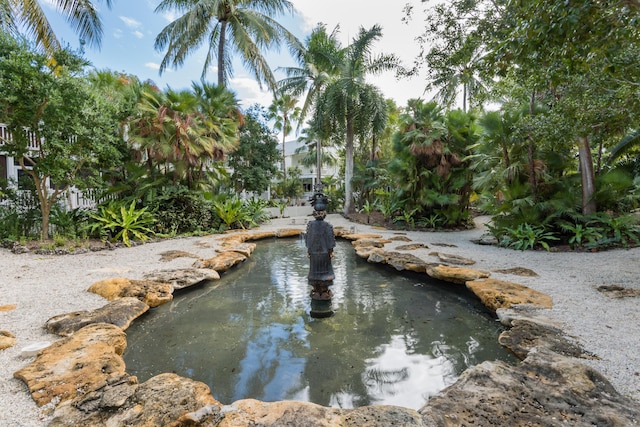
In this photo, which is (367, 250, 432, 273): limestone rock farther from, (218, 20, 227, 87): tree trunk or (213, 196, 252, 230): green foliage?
(218, 20, 227, 87): tree trunk

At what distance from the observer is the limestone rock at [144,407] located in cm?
203

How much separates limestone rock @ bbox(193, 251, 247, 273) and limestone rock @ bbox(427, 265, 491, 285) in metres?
4.20

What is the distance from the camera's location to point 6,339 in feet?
10.4

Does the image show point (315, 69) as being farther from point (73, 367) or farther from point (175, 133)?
point (73, 367)

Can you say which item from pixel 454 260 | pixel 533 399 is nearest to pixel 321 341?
pixel 533 399

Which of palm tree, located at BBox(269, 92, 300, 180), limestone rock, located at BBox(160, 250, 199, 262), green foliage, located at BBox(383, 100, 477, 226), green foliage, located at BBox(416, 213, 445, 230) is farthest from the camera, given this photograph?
palm tree, located at BBox(269, 92, 300, 180)

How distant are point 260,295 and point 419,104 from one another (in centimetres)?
1100

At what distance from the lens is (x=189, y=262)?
6.88m

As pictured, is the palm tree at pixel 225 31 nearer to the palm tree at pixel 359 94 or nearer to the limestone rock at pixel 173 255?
the palm tree at pixel 359 94

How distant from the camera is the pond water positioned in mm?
2732

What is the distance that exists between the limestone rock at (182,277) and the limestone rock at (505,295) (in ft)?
15.2

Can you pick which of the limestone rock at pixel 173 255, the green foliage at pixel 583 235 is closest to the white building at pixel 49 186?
the limestone rock at pixel 173 255

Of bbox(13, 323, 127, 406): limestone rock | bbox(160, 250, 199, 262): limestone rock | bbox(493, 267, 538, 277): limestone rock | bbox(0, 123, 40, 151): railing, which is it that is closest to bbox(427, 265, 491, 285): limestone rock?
bbox(493, 267, 538, 277): limestone rock

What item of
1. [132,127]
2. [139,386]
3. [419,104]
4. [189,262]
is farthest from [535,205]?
[132,127]
